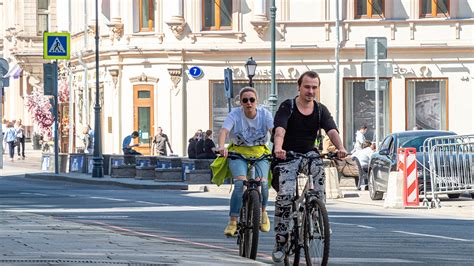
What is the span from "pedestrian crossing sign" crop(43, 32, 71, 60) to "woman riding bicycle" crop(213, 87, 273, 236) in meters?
30.6

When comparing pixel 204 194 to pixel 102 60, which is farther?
pixel 102 60

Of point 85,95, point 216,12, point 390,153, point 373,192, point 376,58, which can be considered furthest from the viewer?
point 85,95

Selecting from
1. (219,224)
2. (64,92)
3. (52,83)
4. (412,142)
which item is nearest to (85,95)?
(64,92)

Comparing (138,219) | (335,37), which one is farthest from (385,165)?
(335,37)

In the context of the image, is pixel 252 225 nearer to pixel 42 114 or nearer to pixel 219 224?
pixel 219 224

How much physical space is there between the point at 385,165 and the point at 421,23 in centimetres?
2173

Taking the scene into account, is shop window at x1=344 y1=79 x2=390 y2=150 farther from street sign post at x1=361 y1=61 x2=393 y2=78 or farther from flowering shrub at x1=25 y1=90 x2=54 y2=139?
flowering shrub at x1=25 y1=90 x2=54 y2=139

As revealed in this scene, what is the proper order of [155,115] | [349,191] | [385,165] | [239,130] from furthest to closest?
[155,115] → [349,191] → [385,165] → [239,130]

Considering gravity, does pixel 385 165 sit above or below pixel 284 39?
below

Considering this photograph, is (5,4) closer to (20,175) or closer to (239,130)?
→ (20,175)

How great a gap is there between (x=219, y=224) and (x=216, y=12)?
105 feet

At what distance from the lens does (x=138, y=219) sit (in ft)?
76.1

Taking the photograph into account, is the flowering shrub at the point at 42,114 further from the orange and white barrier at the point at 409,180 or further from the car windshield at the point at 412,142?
the orange and white barrier at the point at 409,180

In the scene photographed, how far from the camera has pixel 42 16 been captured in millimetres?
85125
